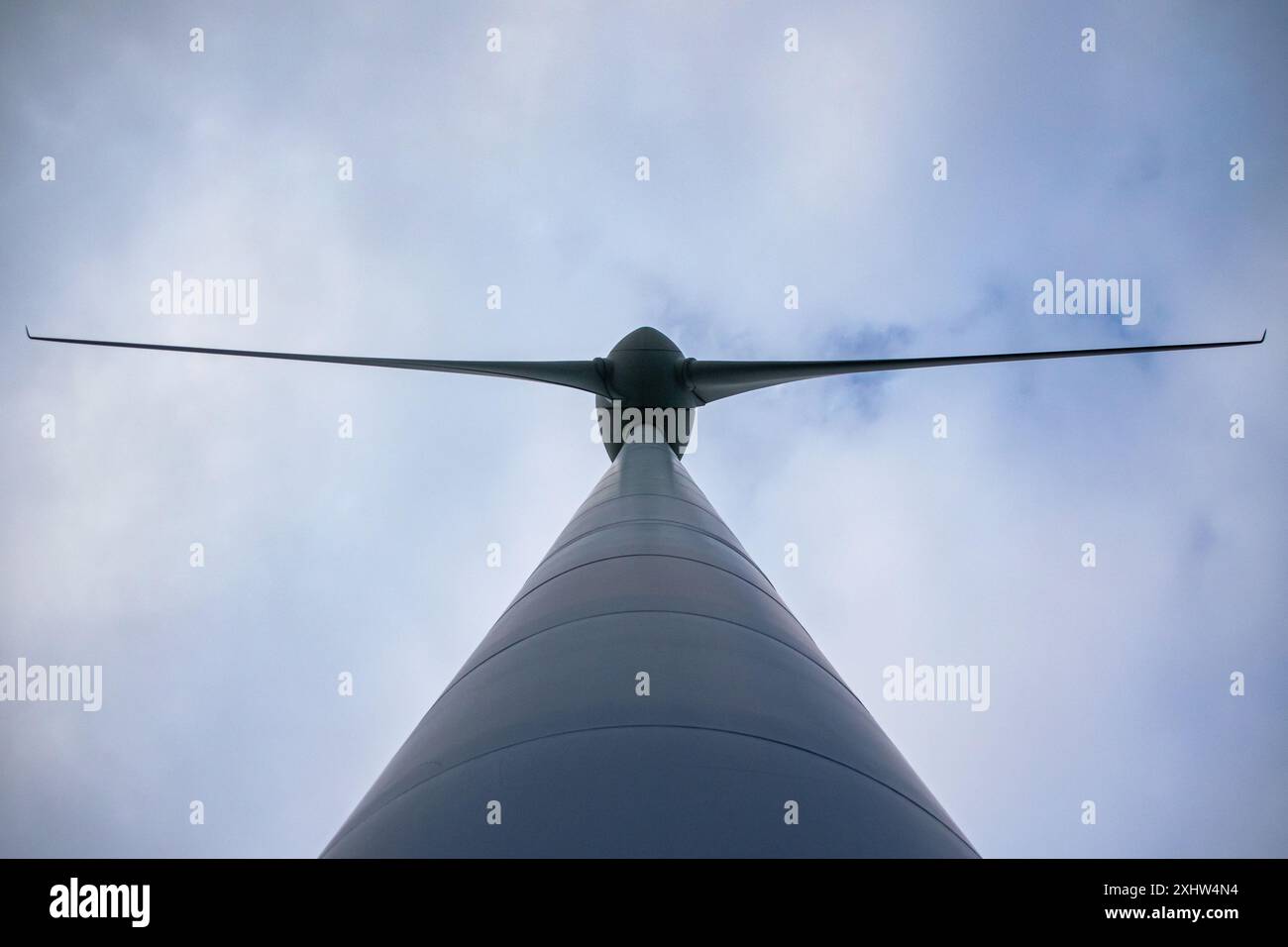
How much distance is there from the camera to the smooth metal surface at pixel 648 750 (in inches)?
91.7

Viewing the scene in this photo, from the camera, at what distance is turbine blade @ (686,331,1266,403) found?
10812 mm

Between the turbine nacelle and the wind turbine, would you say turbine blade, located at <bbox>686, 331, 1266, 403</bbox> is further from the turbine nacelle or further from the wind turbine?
the wind turbine

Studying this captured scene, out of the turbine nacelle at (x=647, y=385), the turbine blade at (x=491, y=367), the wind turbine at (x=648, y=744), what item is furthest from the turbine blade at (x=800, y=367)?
the wind turbine at (x=648, y=744)

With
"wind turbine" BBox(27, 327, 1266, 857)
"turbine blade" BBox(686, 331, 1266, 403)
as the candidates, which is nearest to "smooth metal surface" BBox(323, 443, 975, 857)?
"wind turbine" BBox(27, 327, 1266, 857)

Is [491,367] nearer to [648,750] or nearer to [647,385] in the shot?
[647,385]

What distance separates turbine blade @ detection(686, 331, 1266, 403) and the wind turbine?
7.89 metres

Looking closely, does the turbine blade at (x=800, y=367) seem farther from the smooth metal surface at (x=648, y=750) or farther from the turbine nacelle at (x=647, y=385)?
the smooth metal surface at (x=648, y=750)

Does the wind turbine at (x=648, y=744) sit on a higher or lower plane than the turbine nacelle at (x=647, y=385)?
lower

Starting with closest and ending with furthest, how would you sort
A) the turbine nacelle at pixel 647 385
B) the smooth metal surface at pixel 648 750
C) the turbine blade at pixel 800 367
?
the smooth metal surface at pixel 648 750, the turbine blade at pixel 800 367, the turbine nacelle at pixel 647 385

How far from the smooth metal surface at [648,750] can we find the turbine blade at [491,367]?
8.69m

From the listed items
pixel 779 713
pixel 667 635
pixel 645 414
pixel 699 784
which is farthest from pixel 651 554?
pixel 645 414
